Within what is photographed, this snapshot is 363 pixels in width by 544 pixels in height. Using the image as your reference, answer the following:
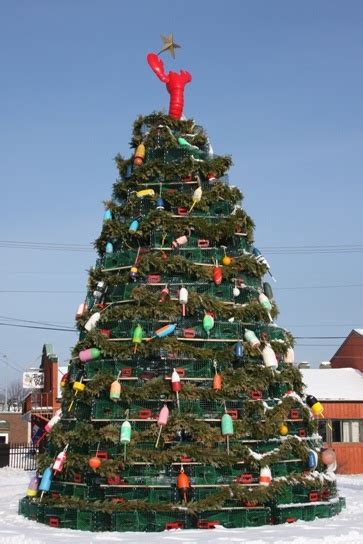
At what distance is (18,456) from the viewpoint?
39719 mm

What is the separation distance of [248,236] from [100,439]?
5.85 m

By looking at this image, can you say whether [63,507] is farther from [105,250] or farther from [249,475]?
[105,250]

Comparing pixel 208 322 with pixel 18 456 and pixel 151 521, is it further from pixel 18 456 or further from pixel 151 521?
pixel 18 456

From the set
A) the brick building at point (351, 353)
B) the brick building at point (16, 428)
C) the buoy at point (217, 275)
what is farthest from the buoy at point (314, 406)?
the brick building at point (16, 428)

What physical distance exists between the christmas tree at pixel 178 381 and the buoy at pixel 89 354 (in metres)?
0.05

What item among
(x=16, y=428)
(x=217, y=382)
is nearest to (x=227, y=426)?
(x=217, y=382)

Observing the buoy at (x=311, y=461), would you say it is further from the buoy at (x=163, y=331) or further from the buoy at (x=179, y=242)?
the buoy at (x=179, y=242)

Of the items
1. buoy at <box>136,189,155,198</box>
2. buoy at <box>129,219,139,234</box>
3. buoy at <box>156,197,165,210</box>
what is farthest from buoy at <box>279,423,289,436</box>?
buoy at <box>136,189,155,198</box>

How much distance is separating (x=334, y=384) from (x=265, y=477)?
65.3ft

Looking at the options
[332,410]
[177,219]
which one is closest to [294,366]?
[177,219]

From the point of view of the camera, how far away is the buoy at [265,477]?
48.8 feet

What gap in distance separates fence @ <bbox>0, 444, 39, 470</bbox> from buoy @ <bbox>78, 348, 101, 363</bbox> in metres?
20.1

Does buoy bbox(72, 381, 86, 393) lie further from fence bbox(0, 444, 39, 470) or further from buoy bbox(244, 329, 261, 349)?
fence bbox(0, 444, 39, 470)

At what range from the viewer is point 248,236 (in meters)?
17.5
